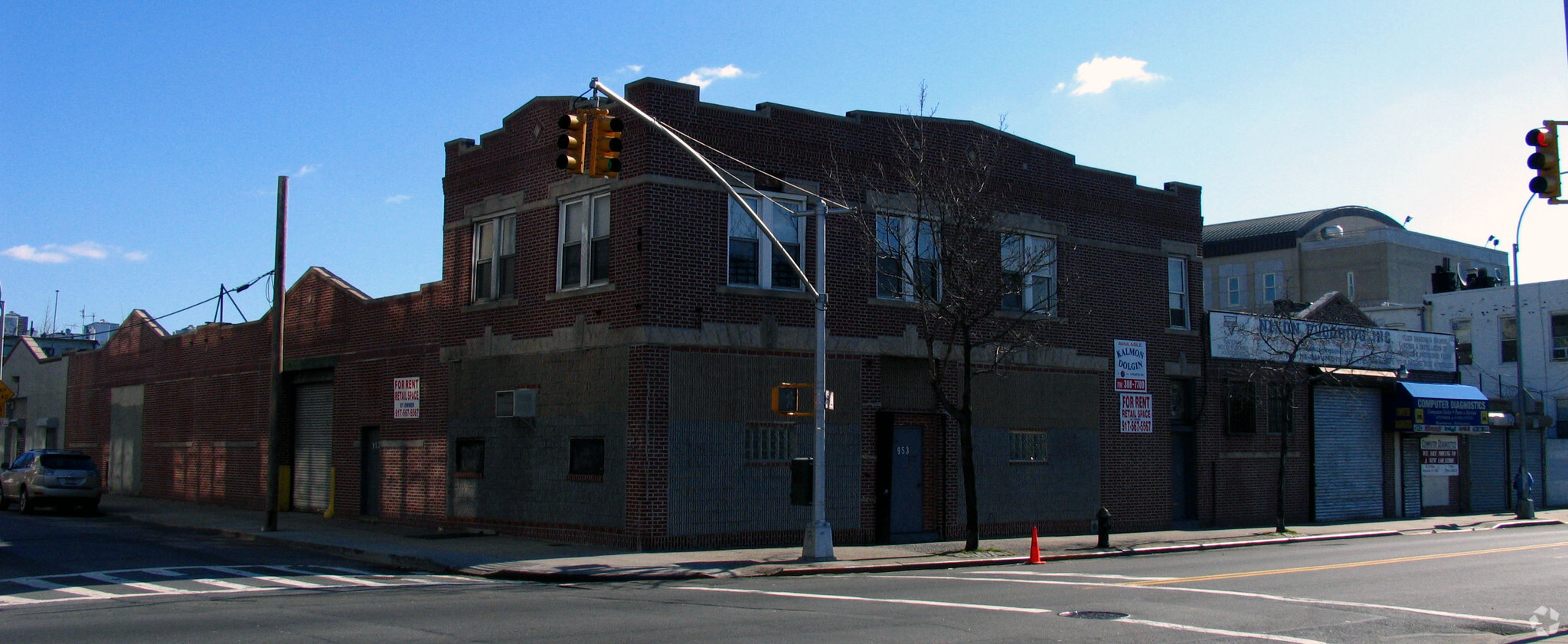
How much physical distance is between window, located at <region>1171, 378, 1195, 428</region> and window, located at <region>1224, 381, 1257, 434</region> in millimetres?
1164

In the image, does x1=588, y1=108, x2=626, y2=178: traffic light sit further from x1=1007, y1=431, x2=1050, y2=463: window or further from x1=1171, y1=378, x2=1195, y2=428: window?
x1=1171, y1=378, x2=1195, y2=428: window

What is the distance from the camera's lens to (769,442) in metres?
22.2

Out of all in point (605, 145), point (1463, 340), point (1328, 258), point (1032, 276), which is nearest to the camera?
point (605, 145)

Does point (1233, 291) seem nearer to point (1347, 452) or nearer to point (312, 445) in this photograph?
point (1347, 452)

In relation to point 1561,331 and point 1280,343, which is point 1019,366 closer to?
point 1280,343

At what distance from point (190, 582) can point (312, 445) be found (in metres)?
14.8

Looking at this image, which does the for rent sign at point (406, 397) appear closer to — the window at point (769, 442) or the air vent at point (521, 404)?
the air vent at point (521, 404)

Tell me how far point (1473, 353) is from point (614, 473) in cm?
3761

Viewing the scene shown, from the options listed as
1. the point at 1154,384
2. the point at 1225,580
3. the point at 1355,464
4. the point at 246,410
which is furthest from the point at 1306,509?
the point at 246,410

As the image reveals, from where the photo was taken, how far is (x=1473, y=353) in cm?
4572

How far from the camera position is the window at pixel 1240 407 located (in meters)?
30.3

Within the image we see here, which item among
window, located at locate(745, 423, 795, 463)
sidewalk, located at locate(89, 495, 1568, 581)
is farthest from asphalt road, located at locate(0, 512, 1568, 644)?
window, located at locate(745, 423, 795, 463)
